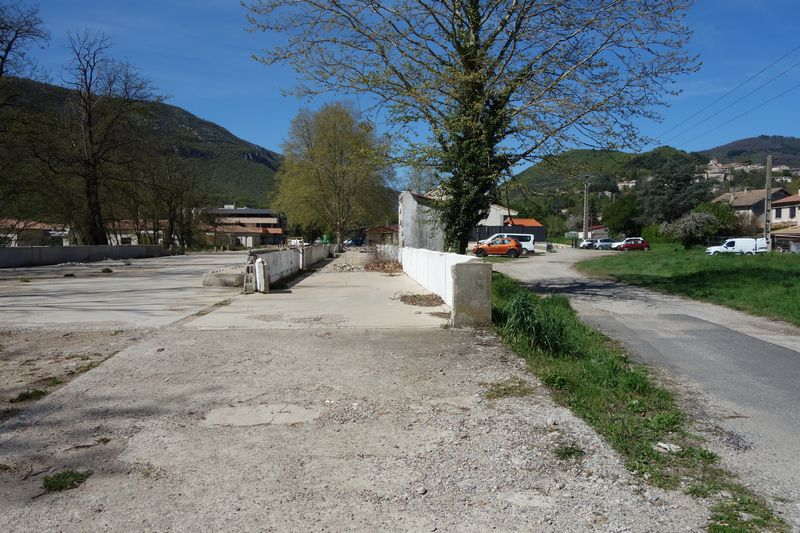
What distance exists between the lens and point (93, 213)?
136 ft

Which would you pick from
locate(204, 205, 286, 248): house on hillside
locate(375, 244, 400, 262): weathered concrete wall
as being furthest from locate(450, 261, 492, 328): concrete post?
locate(204, 205, 286, 248): house on hillside

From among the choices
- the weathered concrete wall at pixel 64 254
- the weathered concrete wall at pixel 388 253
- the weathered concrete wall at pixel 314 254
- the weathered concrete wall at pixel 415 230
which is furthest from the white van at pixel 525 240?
the weathered concrete wall at pixel 64 254

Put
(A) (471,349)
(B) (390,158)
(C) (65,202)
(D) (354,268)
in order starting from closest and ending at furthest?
(A) (471,349) < (B) (390,158) < (D) (354,268) < (C) (65,202)

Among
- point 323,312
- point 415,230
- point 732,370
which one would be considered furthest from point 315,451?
point 415,230

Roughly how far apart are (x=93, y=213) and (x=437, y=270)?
1422 inches

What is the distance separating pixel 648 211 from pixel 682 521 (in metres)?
94.5

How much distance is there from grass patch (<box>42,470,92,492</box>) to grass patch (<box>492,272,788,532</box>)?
3.10 meters

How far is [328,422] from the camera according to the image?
4.84m

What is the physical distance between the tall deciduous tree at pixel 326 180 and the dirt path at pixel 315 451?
4756 cm

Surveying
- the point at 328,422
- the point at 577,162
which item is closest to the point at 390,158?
the point at 577,162

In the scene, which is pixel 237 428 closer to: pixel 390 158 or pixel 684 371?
pixel 684 371

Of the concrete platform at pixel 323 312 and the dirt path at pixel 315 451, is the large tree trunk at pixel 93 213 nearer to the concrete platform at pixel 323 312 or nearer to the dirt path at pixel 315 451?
the concrete platform at pixel 323 312

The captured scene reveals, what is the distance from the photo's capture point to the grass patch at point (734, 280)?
43.0 ft

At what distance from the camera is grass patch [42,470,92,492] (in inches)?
141
